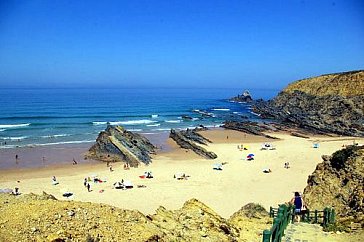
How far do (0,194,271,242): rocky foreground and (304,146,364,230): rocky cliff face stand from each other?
161 inches

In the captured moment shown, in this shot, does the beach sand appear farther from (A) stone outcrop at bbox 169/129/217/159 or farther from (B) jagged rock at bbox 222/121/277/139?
(B) jagged rock at bbox 222/121/277/139

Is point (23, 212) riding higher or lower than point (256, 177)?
higher

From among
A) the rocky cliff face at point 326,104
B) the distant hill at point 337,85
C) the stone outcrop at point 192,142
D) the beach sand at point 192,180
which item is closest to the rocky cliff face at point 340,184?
the beach sand at point 192,180

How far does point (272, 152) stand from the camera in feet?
114

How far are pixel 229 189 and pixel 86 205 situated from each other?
53.3 feet

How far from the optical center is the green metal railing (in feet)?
20.5

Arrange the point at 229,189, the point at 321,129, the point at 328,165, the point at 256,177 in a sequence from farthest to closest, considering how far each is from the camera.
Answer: the point at 321,129 < the point at 256,177 < the point at 229,189 < the point at 328,165

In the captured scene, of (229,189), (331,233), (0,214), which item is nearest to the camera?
(0,214)

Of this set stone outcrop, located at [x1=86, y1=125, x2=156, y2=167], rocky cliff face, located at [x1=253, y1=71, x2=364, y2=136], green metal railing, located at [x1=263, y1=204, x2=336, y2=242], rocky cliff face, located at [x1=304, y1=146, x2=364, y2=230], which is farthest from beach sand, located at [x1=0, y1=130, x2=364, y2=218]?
rocky cliff face, located at [x1=253, y1=71, x2=364, y2=136]

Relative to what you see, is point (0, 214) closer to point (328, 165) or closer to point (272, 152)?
point (328, 165)

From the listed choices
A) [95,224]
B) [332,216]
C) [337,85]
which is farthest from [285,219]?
[337,85]

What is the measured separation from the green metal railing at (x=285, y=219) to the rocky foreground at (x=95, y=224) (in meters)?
1.15

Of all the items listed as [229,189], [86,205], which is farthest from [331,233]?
[229,189]

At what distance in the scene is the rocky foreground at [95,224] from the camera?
20.0ft
